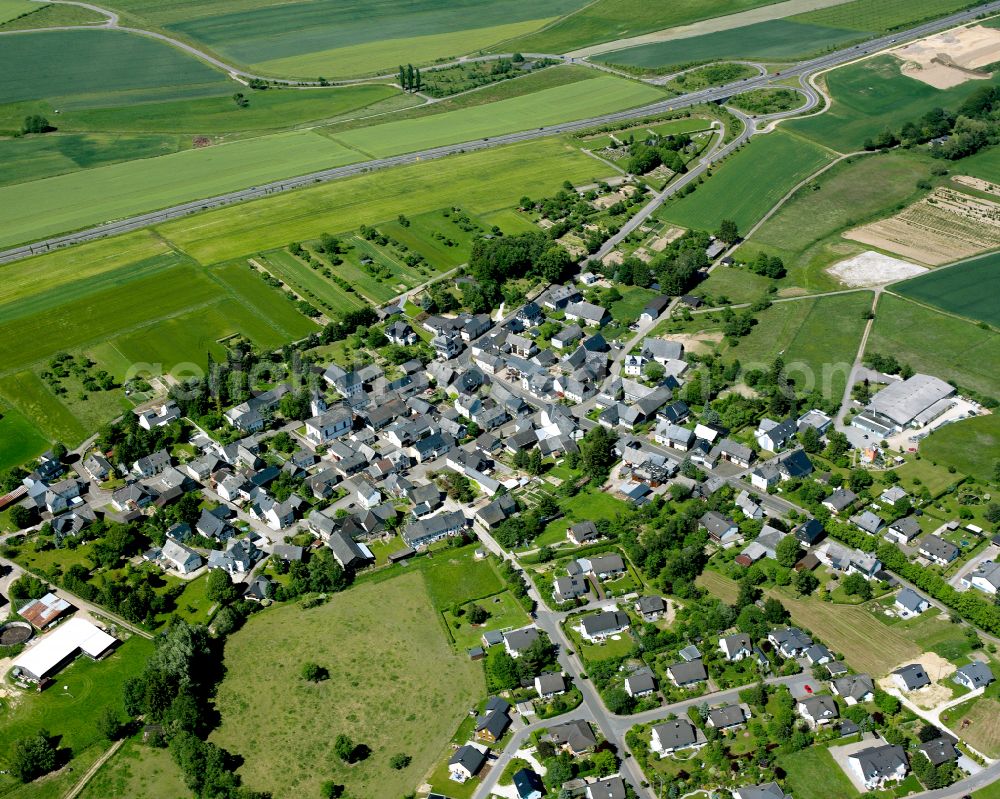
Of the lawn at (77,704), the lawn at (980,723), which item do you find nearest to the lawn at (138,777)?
the lawn at (77,704)

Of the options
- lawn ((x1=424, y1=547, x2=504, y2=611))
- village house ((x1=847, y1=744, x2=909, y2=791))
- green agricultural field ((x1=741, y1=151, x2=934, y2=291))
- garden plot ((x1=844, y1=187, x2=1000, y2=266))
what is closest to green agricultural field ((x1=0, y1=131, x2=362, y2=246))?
green agricultural field ((x1=741, y1=151, x2=934, y2=291))

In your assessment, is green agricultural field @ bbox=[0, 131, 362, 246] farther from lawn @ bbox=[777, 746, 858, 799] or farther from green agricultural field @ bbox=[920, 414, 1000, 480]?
lawn @ bbox=[777, 746, 858, 799]

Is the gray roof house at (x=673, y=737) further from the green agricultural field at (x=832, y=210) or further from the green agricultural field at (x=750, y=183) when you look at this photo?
the green agricultural field at (x=750, y=183)

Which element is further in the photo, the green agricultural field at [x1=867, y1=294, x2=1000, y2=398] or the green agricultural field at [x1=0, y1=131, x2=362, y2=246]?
the green agricultural field at [x1=0, y1=131, x2=362, y2=246]

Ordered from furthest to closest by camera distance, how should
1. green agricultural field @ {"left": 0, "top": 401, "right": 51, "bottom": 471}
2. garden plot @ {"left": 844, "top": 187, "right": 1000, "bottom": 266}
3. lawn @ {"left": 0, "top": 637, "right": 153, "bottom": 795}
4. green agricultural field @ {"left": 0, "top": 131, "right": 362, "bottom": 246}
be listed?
green agricultural field @ {"left": 0, "top": 131, "right": 362, "bottom": 246}, garden plot @ {"left": 844, "top": 187, "right": 1000, "bottom": 266}, green agricultural field @ {"left": 0, "top": 401, "right": 51, "bottom": 471}, lawn @ {"left": 0, "top": 637, "right": 153, "bottom": 795}

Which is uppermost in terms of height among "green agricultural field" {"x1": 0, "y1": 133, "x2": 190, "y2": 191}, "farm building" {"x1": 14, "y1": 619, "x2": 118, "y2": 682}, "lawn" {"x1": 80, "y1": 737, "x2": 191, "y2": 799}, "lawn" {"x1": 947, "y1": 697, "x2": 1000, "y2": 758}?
"green agricultural field" {"x1": 0, "y1": 133, "x2": 190, "y2": 191}

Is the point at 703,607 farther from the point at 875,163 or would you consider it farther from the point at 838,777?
the point at 875,163

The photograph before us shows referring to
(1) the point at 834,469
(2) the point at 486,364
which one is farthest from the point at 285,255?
(1) the point at 834,469

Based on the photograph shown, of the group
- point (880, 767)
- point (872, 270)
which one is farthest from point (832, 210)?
point (880, 767)
